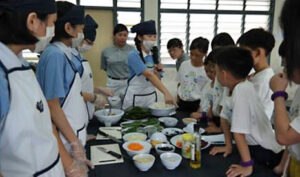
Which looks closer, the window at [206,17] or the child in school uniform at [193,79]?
the child in school uniform at [193,79]

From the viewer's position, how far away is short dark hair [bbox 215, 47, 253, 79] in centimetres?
123

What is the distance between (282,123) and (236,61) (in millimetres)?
408

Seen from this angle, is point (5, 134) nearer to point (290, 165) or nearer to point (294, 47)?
point (294, 47)

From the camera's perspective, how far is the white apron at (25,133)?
68 cm

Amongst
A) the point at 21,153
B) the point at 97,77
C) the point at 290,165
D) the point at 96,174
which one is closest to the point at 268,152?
the point at 290,165

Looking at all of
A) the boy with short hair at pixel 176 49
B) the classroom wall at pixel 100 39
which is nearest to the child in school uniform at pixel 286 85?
the boy with short hair at pixel 176 49

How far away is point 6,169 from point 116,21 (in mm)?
3634

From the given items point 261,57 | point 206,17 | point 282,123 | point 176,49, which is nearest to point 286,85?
point 282,123

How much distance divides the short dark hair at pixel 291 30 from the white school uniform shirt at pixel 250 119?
13.2 inches

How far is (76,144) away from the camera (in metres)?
1.16

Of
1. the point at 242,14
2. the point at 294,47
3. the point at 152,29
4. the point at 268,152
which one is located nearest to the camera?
the point at 294,47

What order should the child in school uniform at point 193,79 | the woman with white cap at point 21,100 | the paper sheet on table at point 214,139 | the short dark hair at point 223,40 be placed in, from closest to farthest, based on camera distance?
1. the woman with white cap at point 21,100
2. the paper sheet on table at point 214,139
3. the short dark hair at point 223,40
4. the child in school uniform at point 193,79

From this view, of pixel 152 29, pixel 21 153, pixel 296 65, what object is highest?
pixel 152 29

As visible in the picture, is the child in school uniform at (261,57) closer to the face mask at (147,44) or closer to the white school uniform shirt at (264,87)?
the white school uniform shirt at (264,87)
